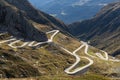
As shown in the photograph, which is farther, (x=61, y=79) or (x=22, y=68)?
(x=22, y=68)

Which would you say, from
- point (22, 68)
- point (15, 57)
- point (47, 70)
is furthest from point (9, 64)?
point (47, 70)

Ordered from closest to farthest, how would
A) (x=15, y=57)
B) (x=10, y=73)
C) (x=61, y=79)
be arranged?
(x=61, y=79) → (x=10, y=73) → (x=15, y=57)

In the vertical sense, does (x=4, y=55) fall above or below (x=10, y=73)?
above

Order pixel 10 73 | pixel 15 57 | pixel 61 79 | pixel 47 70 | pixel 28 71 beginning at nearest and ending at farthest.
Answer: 1. pixel 61 79
2. pixel 10 73
3. pixel 28 71
4. pixel 15 57
5. pixel 47 70

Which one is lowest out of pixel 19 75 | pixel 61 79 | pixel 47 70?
pixel 61 79

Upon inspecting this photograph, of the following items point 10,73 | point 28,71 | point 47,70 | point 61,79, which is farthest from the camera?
point 47,70

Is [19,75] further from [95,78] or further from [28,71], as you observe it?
[95,78]

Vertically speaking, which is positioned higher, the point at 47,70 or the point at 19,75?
the point at 47,70

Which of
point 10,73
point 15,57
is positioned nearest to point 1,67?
point 10,73

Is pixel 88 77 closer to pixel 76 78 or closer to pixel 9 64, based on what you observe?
pixel 76 78

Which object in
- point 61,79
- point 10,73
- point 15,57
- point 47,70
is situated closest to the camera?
point 61,79
